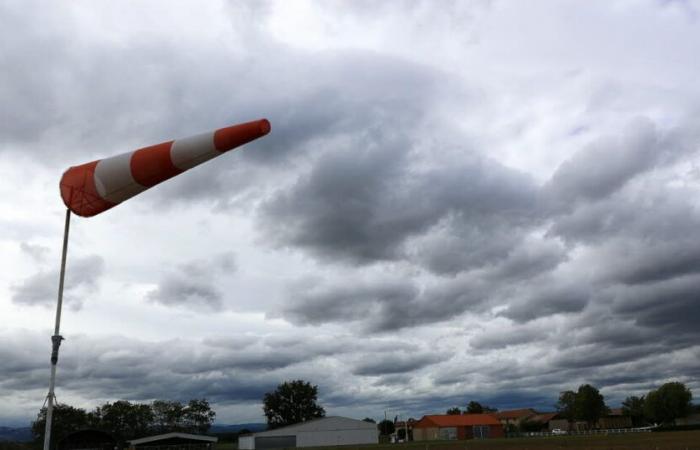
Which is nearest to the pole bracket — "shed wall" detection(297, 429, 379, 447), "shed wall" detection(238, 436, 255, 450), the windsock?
the windsock

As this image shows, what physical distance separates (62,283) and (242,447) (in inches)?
4371

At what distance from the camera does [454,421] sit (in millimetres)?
163000

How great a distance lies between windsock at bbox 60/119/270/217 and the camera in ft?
32.7

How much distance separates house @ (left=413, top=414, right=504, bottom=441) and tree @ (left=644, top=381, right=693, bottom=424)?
34870 mm

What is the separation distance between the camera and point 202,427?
16025cm

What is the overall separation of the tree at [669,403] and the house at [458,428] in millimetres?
34870

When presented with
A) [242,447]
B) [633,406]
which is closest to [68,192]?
[242,447]

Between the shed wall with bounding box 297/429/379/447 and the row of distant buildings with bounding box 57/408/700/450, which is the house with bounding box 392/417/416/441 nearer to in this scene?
the row of distant buildings with bounding box 57/408/700/450

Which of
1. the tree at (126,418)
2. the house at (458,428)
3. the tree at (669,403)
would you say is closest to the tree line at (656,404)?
the tree at (669,403)

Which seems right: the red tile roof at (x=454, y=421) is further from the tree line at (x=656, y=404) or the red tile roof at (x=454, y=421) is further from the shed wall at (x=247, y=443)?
the shed wall at (x=247, y=443)

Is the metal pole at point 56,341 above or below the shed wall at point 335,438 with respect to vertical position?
above

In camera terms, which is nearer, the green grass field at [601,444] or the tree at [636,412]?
the green grass field at [601,444]

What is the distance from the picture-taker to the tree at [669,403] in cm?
14600

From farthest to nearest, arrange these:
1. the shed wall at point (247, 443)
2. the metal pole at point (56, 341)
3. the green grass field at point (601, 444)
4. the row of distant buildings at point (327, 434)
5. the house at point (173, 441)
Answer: the shed wall at point (247, 443), the house at point (173, 441), the row of distant buildings at point (327, 434), the green grass field at point (601, 444), the metal pole at point (56, 341)
